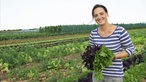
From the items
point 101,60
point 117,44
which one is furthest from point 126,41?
point 101,60

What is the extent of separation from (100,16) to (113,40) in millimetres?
316

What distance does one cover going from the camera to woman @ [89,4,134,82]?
332 centimetres

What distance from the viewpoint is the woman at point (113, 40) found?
→ 3.32 meters

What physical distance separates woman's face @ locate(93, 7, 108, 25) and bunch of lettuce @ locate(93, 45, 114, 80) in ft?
0.95

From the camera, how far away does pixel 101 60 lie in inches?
131

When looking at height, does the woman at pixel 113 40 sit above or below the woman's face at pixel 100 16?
below

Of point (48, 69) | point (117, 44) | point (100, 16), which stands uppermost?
point (100, 16)

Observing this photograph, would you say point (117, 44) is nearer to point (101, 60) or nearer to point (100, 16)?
point (101, 60)

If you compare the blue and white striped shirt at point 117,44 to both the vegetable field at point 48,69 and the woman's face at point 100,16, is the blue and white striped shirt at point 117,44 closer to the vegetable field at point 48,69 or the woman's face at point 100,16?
the woman's face at point 100,16

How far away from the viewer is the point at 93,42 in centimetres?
352

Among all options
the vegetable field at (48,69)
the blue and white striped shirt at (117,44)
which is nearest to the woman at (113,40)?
the blue and white striped shirt at (117,44)

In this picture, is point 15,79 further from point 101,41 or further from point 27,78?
point 101,41

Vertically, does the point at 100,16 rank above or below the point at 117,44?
above

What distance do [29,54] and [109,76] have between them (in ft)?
34.9
